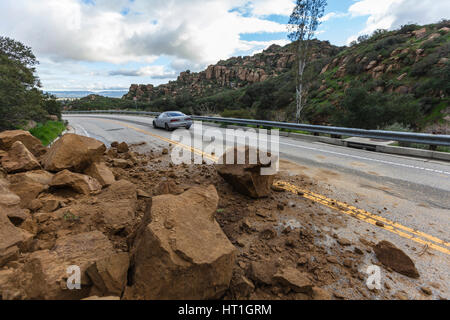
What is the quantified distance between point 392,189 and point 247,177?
136 inches

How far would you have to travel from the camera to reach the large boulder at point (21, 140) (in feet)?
17.4

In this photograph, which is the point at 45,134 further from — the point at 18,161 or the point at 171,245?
the point at 171,245

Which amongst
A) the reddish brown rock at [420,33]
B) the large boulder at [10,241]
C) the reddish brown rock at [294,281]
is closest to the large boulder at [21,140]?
the large boulder at [10,241]

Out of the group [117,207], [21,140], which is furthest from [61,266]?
[21,140]

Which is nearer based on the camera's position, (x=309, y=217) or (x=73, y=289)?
(x=73, y=289)

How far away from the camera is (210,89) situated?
237 feet

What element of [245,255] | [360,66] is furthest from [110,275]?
[360,66]

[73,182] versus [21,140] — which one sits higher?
[21,140]

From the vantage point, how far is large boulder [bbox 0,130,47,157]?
17.4 ft

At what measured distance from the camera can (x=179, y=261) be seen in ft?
6.59

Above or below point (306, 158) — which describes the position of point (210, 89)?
above

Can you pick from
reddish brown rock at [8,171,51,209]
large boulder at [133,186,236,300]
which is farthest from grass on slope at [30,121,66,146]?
large boulder at [133,186,236,300]

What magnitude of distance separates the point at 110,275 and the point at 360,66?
4304 centimetres

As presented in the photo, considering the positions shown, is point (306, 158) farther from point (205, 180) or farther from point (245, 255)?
point (245, 255)
